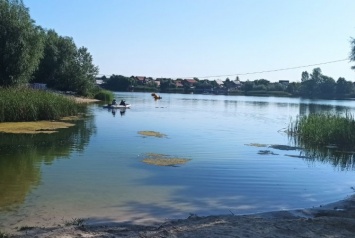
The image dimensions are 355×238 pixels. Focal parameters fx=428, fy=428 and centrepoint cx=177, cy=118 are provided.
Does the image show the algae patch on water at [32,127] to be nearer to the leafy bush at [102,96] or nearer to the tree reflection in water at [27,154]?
the tree reflection in water at [27,154]

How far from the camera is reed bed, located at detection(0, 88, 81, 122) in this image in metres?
31.4

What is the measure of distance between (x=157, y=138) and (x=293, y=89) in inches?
5831

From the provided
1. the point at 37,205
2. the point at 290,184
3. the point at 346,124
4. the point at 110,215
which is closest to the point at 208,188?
the point at 290,184

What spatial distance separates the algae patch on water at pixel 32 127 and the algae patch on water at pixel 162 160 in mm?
10517

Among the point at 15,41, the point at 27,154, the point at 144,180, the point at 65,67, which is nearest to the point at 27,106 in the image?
the point at 27,154

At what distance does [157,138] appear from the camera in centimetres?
2880

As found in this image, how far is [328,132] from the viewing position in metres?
29.8

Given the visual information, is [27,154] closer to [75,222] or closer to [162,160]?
[162,160]

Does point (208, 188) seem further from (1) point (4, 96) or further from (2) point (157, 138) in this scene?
(1) point (4, 96)

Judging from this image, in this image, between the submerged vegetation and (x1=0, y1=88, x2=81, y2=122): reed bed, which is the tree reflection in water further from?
the submerged vegetation

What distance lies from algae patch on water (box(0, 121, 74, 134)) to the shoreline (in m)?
19.9

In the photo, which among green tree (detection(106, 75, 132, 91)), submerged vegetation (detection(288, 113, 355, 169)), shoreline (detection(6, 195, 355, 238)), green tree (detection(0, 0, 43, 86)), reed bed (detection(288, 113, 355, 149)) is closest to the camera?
shoreline (detection(6, 195, 355, 238))

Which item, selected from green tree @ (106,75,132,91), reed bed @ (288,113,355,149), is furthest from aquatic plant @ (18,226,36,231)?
green tree @ (106,75,132,91)

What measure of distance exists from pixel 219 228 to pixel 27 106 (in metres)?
27.2
